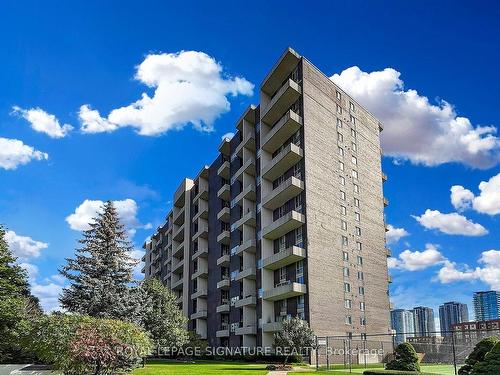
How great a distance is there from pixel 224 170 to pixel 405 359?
154 ft

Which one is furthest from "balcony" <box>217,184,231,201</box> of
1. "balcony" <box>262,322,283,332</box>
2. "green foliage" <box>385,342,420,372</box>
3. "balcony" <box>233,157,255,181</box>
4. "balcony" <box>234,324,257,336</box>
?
"green foliage" <box>385,342,420,372</box>

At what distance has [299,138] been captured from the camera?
55406 mm

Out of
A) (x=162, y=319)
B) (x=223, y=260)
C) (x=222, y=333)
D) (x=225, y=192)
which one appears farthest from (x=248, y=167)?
(x=222, y=333)

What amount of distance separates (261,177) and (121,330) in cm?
3573

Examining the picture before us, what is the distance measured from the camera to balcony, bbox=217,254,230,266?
231 feet

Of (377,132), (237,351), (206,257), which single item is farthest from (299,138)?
(206,257)

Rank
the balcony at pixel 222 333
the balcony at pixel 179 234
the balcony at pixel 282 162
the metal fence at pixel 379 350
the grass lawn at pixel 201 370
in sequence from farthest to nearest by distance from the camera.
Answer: the balcony at pixel 179 234 → the balcony at pixel 222 333 → the balcony at pixel 282 162 → the metal fence at pixel 379 350 → the grass lawn at pixel 201 370

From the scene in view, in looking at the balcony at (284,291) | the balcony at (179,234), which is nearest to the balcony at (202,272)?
the balcony at (179,234)

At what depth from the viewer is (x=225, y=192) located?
243 feet

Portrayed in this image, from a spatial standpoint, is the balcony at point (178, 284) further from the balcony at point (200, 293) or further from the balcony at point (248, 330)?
the balcony at point (248, 330)

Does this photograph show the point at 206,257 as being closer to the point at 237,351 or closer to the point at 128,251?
the point at 237,351

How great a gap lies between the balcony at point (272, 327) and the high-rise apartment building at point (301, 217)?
149 millimetres

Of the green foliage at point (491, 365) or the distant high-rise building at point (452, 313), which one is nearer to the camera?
the green foliage at point (491, 365)

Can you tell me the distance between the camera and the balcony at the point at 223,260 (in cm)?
7031
